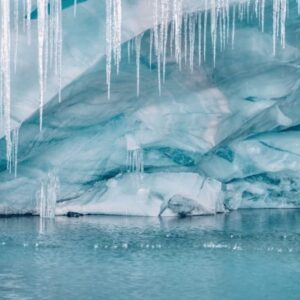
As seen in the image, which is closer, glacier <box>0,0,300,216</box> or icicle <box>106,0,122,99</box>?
icicle <box>106,0,122,99</box>

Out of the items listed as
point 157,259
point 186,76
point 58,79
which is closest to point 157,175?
point 186,76

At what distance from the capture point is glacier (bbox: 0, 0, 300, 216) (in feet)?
58.1

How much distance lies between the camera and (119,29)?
16281mm

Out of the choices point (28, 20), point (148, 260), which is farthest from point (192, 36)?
point (148, 260)

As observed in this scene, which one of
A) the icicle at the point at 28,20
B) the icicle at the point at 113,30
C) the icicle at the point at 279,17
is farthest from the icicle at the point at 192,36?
the icicle at the point at 28,20

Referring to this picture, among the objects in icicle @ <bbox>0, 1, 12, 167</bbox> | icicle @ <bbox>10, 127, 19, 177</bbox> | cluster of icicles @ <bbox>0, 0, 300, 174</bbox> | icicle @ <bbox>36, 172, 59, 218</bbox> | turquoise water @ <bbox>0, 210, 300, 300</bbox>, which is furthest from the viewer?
icicle @ <bbox>36, 172, 59, 218</bbox>

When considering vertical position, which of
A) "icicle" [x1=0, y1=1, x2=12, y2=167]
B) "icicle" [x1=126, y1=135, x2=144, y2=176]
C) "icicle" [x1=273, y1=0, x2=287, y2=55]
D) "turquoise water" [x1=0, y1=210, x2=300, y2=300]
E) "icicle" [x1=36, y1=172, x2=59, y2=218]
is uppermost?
"icicle" [x1=273, y1=0, x2=287, y2=55]

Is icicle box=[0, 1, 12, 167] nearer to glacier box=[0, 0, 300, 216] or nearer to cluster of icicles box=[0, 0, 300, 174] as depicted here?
cluster of icicles box=[0, 0, 300, 174]

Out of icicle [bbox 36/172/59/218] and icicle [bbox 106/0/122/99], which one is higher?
icicle [bbox 106/0/122/99]

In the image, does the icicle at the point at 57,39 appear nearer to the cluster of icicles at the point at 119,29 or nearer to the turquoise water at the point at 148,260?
the cluster of icicles at the point at 119,29

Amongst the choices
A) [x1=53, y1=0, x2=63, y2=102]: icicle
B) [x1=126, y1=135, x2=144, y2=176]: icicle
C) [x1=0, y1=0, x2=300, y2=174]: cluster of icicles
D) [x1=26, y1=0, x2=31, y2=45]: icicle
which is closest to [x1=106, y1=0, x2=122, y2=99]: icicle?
[x1=0, y1=0, x2=300, y2=174]: cluster of icicles

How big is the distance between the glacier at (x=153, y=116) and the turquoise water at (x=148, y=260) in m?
2.01

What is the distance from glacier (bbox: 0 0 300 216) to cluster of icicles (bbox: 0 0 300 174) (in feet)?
0.35

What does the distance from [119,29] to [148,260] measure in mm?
4635
